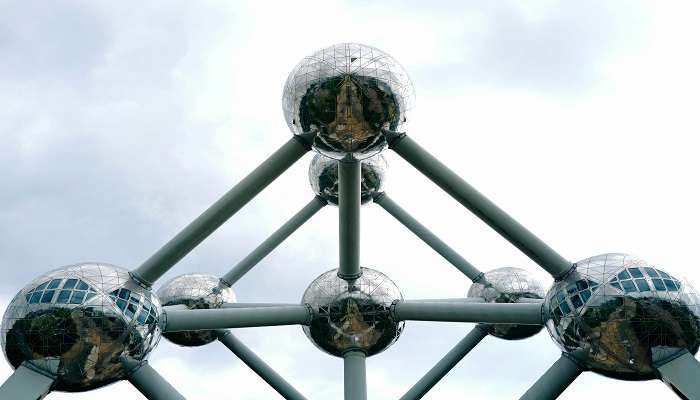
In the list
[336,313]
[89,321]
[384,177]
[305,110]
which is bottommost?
[89,321]

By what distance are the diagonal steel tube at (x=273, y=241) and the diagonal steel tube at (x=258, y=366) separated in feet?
3.91

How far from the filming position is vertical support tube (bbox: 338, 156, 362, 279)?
26.8ft

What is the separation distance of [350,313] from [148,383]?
351 centimetres

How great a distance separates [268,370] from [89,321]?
586 centimetres

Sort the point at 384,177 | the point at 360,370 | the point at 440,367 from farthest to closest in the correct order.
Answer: the point at 384,177
the point at 440,367
the point at 360,370

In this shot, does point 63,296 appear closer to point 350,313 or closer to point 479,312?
point 350,313

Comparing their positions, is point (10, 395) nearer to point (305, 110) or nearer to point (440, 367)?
point (305, 110)

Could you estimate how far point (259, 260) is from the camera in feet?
42.5

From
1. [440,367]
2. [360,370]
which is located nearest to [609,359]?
[360,370]

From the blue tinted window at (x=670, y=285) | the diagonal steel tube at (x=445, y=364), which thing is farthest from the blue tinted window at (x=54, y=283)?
the blue tinted window at (x=670, y=285)

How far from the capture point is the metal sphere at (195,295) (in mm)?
13141

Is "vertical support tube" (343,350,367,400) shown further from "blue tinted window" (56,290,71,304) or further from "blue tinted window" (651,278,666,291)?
"blue tinted window" (651,278,666,291)

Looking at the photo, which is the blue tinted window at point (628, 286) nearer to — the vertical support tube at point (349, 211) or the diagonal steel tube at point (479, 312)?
the diagonal steel tube at point (479, 312)

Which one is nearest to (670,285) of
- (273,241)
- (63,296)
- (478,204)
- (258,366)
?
(478,204)
